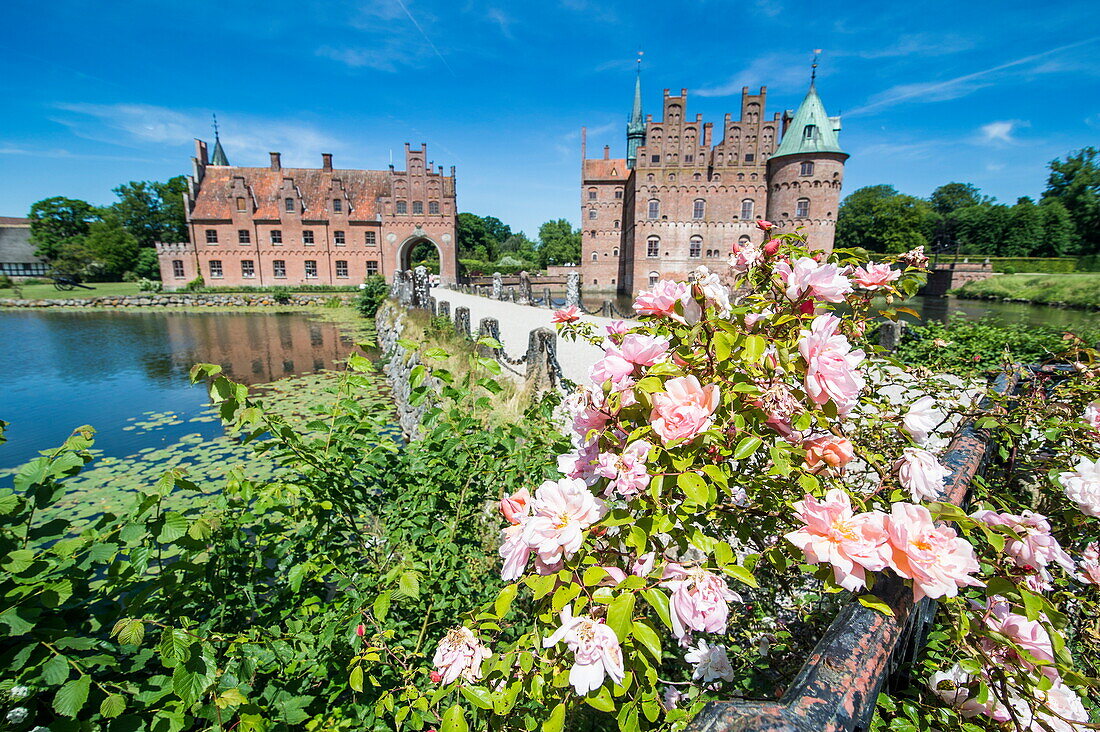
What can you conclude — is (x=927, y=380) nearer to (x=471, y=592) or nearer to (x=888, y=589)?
(x=888, y=589)

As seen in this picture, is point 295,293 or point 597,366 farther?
point 295,293

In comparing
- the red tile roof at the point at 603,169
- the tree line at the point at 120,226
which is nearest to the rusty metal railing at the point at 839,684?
the red tile roof at the point at 603,169

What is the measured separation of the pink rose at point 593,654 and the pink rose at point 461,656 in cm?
47

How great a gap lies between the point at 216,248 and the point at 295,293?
7529 mm

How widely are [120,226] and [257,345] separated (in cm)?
5191

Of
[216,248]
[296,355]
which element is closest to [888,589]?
[296,355]

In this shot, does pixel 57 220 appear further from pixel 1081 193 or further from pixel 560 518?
pixel 1081 193

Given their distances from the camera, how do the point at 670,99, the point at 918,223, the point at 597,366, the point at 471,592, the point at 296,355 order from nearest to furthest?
the point at 597,366 < the point at 471,592 < the point at 296,355 < the point at 670,99 < the point at 918,223

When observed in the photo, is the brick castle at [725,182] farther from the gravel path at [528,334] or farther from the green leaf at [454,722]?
the green leaf at [454,722]

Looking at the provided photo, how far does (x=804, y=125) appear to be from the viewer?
103 ft

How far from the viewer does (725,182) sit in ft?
114

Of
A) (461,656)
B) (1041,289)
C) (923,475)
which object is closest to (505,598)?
(461,656)

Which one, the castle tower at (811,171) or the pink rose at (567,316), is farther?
the castle tower at (811,171)

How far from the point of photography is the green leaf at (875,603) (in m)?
0.73
